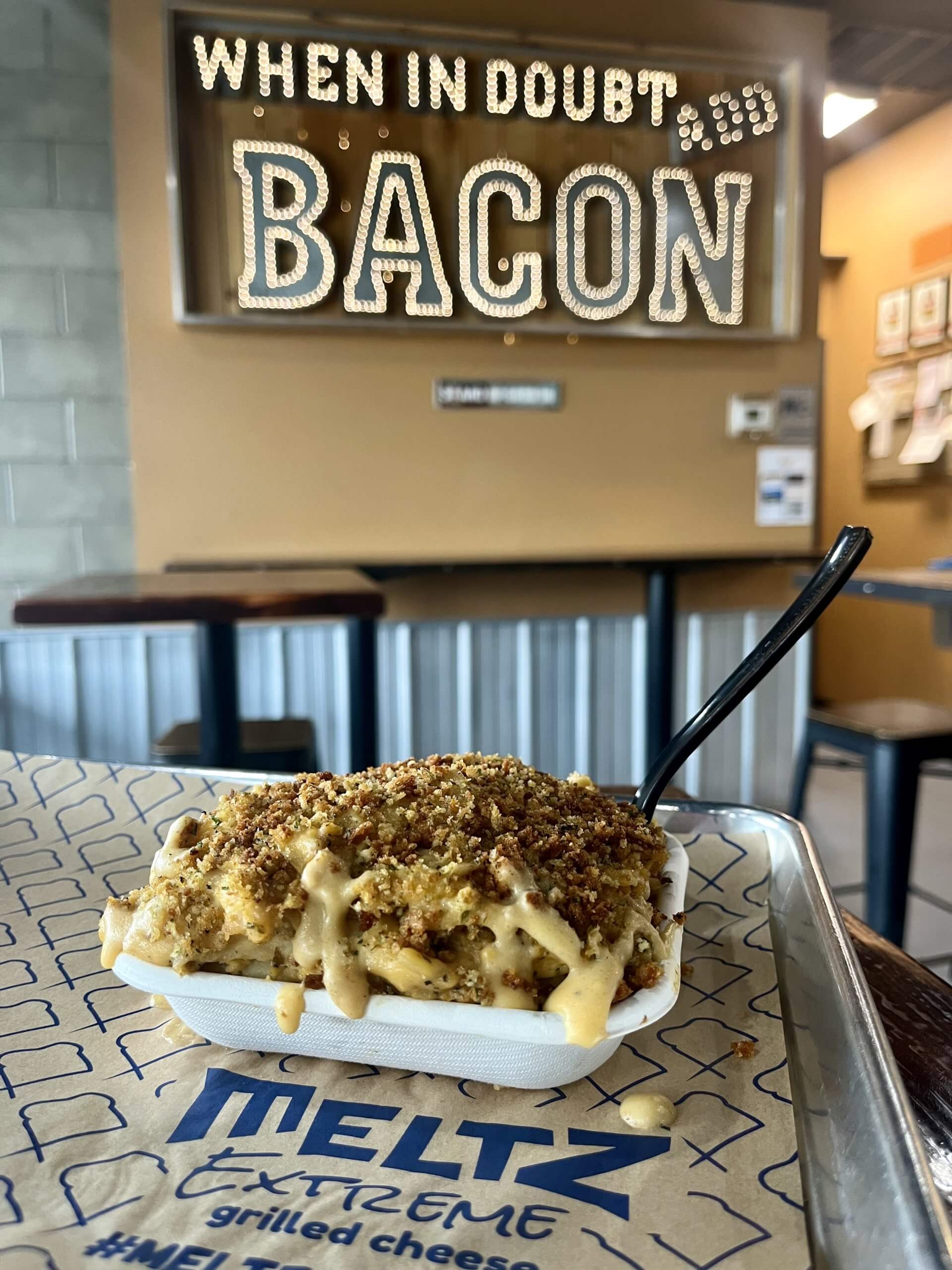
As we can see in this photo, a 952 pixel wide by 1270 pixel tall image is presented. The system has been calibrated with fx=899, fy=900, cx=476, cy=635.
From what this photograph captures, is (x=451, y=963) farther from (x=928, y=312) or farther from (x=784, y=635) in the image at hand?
(x=928, y=312)

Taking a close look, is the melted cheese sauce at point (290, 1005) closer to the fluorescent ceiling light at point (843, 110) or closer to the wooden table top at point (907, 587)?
the wooden table top at point (907, 587)

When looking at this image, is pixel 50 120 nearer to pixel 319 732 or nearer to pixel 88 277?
pixel 88 277

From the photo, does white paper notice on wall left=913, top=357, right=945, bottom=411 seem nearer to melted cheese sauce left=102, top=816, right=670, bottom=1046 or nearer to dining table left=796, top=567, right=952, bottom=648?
dining table left=796, top=567, right=952, bottom=648

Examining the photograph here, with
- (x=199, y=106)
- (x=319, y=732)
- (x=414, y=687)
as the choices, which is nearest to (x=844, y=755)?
(x=414, y=687)

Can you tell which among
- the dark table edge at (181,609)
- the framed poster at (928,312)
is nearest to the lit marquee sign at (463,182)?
the framed poster at (928,312)

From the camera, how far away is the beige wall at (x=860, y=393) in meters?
4.58

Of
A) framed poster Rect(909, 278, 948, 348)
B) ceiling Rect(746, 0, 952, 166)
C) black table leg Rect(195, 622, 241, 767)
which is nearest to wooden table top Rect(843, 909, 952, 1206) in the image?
black table leg Rect(195, 622, 241, 767)

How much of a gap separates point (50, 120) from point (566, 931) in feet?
11.3

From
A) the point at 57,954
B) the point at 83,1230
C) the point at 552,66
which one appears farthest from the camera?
the point at 552,66

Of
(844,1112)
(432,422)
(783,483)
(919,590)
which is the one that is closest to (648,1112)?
(844,1112)

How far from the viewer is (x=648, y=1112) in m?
0.57

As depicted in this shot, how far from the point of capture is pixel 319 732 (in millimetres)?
3320

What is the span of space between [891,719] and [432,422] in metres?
1.92

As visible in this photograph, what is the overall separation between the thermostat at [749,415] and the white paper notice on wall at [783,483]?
10 centimetres
